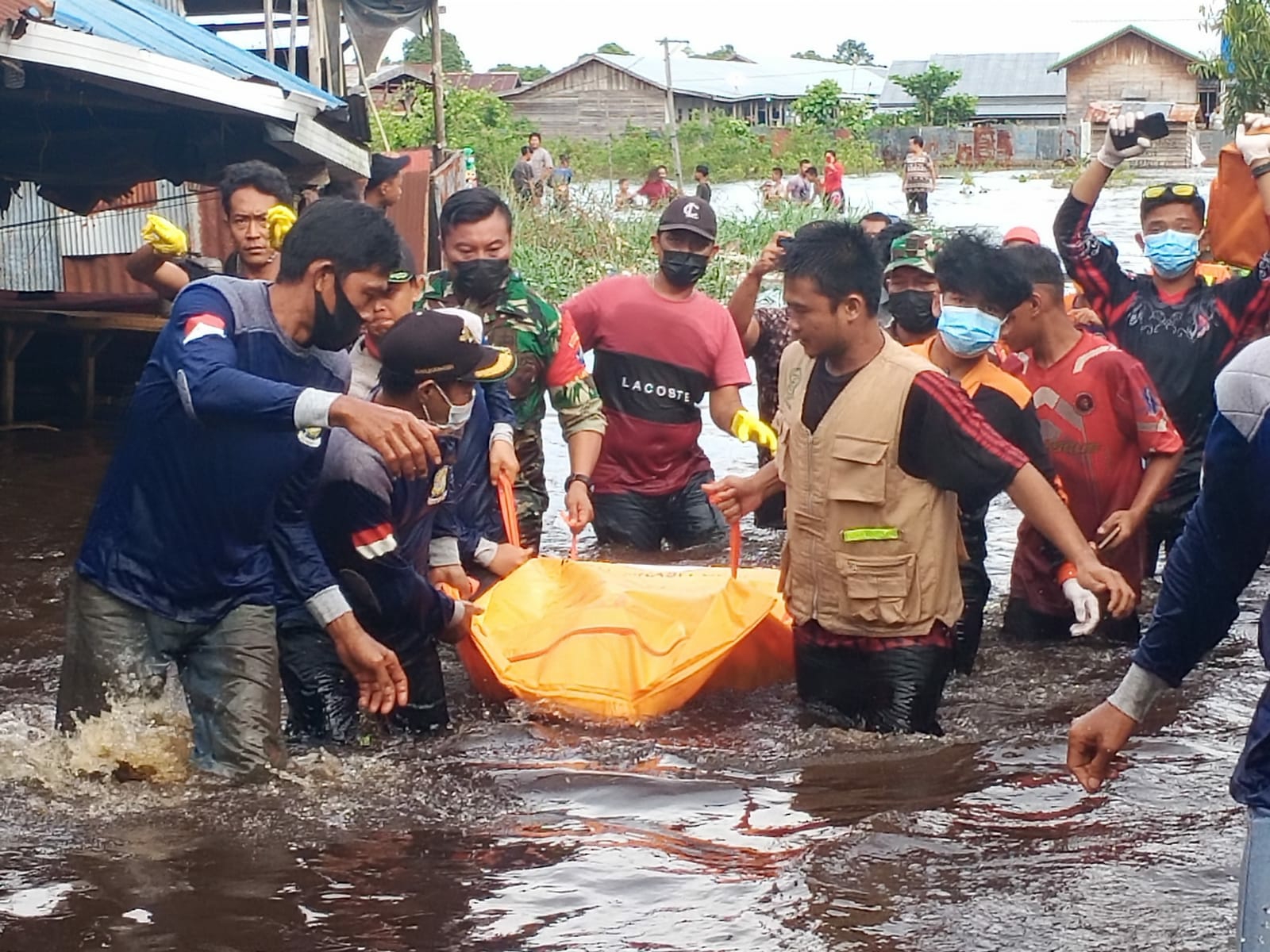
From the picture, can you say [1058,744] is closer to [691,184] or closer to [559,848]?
[559,848]

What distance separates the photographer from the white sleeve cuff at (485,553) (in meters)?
6.19

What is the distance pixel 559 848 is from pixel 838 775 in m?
1.01

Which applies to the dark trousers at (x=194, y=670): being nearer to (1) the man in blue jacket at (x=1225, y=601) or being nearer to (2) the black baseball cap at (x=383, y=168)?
(1) the man in blue jacket at (x=1225, y=601)

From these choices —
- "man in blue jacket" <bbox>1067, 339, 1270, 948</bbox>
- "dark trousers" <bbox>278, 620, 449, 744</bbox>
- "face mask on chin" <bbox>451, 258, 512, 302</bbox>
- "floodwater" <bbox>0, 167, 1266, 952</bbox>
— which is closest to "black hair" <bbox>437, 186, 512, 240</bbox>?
"face mask on chin" <bbox>451, 258, 512, 302</bbox>

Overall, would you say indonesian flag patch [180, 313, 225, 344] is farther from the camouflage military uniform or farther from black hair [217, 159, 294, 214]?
black hair [217, 159, 294, 214]

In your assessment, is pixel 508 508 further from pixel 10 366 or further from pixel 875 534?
pixel 10 366

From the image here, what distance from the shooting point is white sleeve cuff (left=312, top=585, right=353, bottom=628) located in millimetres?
4809

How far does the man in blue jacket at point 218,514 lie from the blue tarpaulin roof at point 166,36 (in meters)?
3.94

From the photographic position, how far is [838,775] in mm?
5348

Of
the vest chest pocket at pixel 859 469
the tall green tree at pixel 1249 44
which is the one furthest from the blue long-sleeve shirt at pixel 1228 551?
the tall green tree at pixel 1249 44

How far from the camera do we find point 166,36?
10.4m

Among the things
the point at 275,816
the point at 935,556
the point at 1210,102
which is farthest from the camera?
the point at 1210,102

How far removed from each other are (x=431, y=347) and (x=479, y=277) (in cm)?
192

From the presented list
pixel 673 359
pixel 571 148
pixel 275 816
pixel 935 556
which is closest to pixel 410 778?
pixel 275 816
